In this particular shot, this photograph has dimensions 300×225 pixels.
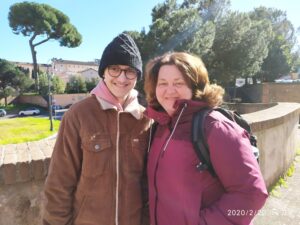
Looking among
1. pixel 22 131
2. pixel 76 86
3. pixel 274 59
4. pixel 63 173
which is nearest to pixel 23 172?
pixel 63 173

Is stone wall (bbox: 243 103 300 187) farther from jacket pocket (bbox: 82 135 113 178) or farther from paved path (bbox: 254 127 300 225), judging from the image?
jacket pocket (bbox: 82 135 113 178)

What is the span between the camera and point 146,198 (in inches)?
76.7

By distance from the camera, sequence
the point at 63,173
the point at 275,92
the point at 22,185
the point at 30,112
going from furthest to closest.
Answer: the point at 30,112
the point at 275,92
the point at 22,185
the point at 63,173

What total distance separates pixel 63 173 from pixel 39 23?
167 feet

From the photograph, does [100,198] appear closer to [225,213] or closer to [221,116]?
[225,213]

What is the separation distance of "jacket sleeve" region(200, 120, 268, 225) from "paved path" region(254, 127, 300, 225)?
2498 mm

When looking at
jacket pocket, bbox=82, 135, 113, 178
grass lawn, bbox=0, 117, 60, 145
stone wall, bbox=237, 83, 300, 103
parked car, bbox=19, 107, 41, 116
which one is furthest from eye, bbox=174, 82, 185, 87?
parked car, bbox=19, 107, 41, 116

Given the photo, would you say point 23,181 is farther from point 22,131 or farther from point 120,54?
point 22,131

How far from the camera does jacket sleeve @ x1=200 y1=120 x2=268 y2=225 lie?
145cm

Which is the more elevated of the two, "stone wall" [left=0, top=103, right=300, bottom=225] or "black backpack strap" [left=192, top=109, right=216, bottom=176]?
"black backpack strap" [left=192, top=109, right=216, bottom=176]

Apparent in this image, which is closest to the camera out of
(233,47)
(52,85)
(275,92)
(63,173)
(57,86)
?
(63,173)

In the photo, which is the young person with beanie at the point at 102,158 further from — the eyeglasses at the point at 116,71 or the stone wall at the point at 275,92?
the stone wall at the point at 275,92

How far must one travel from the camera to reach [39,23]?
158 ft

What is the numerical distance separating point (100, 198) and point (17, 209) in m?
0.80
